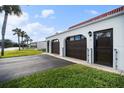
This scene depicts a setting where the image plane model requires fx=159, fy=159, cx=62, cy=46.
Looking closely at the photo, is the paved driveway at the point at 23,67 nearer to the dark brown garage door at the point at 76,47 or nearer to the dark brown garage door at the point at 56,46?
the dark brown garage door at the point at 76,47

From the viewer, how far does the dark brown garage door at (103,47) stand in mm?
9328

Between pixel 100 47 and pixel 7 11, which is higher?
pixel 7 11

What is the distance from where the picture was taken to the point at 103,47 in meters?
10.1

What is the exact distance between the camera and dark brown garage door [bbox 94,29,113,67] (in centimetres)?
933

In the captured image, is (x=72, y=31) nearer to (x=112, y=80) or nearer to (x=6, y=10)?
(x=112, y=80)

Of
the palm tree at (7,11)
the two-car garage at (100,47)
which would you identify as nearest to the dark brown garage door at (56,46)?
the two-car garage at (100,47)

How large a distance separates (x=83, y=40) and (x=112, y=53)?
4.13m

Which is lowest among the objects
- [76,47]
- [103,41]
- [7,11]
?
[76,47]

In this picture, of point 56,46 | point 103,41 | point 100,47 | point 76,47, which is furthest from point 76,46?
point 56,46

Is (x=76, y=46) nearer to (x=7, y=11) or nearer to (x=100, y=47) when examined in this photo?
(x=100, y=47)

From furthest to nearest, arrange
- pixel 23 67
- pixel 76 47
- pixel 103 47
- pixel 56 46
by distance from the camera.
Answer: pixel 56 46 → pixel 76 47 → pixel 23 67 → pixel 103 47

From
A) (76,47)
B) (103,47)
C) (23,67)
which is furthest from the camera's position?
(76,47)

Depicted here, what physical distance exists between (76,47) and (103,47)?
4.67 meters
